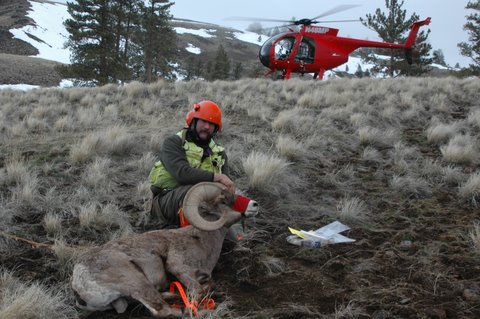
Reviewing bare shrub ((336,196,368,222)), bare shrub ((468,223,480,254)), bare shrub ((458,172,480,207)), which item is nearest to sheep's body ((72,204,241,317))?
bare shrub ((336,196,368,222))

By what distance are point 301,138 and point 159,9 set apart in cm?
2652

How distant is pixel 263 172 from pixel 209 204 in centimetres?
194

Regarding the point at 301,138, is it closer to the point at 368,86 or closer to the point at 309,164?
the point at 309,164

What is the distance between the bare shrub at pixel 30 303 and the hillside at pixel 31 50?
38564 millimetres

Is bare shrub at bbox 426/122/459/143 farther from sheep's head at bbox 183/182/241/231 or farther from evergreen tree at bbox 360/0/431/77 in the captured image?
evergreen tree at bbox 360/0/431/77

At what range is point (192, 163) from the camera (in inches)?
200

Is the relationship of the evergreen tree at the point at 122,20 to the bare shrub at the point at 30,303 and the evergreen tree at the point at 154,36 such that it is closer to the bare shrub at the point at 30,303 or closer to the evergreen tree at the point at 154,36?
the evergreen tree at the point at 154,36

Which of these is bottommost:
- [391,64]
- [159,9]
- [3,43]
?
[3,43]

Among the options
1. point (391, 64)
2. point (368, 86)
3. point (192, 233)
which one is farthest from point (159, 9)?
point (192, 233)

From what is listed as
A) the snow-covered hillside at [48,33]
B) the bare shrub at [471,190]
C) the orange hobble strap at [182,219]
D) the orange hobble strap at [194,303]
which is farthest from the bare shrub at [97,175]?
the snow-covered hillside at [48,33]

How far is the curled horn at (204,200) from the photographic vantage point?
3.91 metres

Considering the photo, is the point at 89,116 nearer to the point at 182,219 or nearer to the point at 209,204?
the point at 182,219

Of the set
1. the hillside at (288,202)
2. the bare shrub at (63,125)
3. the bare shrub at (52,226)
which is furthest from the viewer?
the bare shrub at (63,125)

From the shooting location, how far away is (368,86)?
15023 mm
